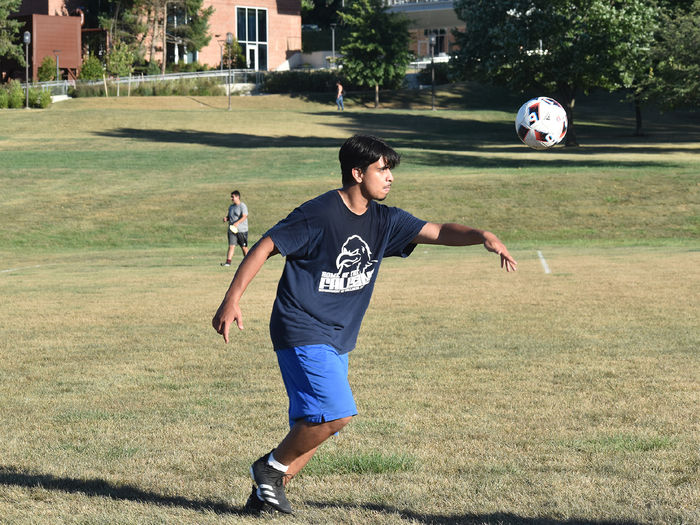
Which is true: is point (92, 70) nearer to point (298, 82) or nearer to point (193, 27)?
point (193, 27)

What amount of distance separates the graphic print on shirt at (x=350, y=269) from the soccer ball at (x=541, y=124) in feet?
22.9

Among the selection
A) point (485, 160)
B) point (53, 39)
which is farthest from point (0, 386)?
point (53, 39)

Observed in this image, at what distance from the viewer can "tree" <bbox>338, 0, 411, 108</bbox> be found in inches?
2862

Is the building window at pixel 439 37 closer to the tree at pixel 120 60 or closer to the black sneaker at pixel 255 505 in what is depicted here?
the tree at pixel 120 60

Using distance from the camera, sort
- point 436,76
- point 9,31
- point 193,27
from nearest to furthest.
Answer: point 9,31 → point 193,27 → point 436,76

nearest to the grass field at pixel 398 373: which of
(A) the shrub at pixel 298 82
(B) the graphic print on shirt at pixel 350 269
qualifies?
(B) the graphic print on shirt at pixel 350 269

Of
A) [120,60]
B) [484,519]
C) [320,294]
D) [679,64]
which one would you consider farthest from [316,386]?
[120,60]

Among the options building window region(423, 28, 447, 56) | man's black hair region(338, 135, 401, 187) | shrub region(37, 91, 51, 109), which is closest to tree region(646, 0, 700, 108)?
man's black hair region(338, 135, 401, 187)

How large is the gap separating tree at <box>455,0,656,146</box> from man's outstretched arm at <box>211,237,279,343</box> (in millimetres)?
43606

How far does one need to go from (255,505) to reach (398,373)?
4.46 m

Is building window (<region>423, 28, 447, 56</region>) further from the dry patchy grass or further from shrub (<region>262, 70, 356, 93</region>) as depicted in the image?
the dry patchy grass

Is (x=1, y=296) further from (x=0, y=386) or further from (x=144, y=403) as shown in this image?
(x=144, y=403)

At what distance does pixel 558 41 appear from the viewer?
4738 centimetres

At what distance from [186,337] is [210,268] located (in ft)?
34.1
